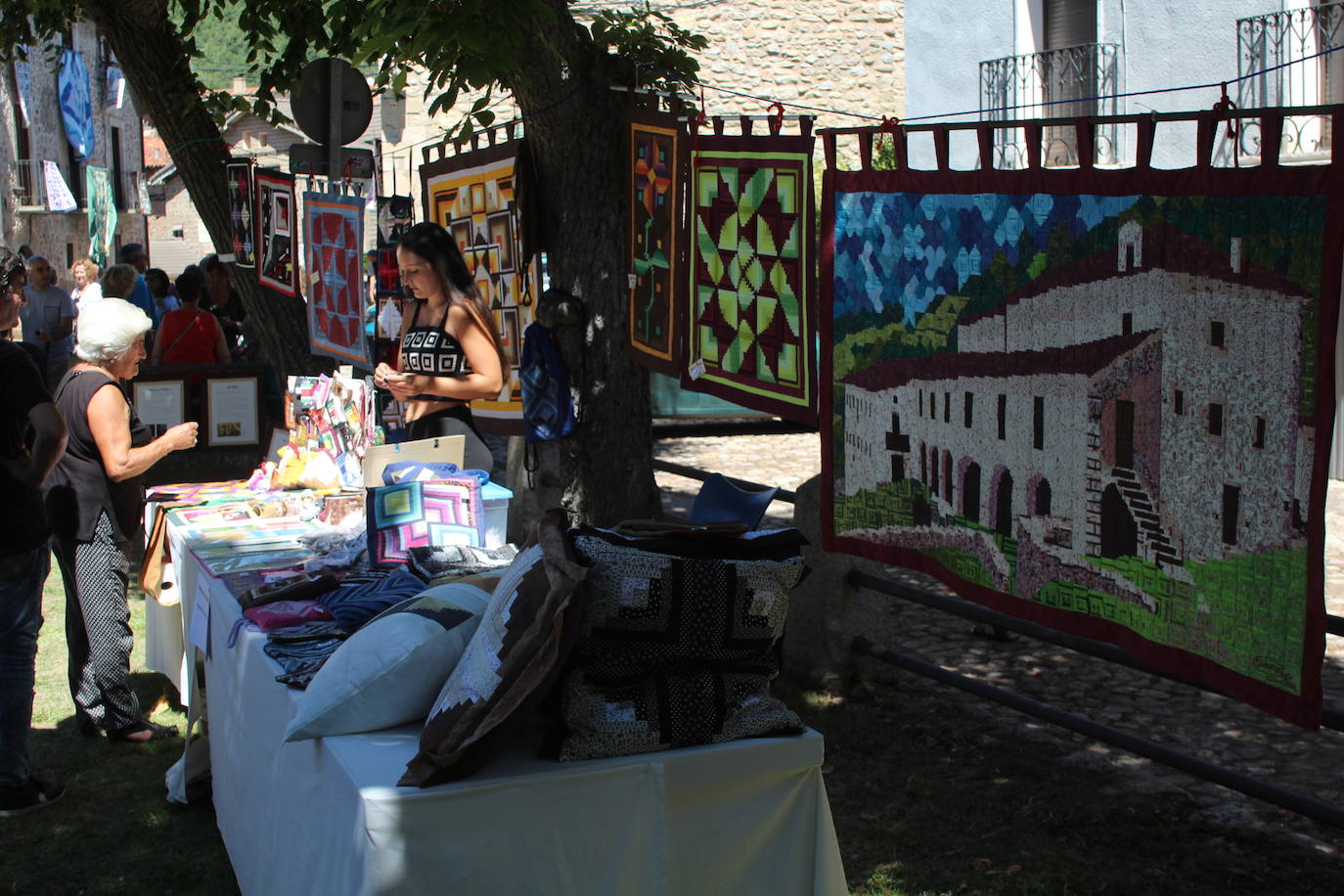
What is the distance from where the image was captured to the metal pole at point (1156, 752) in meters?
3.49

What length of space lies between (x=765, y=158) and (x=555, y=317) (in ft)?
4.60

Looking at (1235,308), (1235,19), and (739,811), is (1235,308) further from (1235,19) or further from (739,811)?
(1235,19)

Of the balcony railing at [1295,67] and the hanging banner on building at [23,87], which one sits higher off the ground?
the hanging banner on building at [23,87]

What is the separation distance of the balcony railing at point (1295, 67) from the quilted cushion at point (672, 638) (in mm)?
8343

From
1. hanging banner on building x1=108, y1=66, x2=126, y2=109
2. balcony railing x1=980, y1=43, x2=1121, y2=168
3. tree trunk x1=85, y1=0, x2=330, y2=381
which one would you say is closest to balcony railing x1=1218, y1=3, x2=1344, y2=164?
balcony railing x1=980, y1=43, x2=1121, y2=168

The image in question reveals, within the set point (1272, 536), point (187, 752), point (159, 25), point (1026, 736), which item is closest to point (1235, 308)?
point (1272, 536)

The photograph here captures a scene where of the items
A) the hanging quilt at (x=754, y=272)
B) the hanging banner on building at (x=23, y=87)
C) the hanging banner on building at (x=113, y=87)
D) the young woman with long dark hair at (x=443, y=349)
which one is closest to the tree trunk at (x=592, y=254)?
the young woman with long dark hair at (x=443, y=349)

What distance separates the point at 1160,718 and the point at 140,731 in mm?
4001

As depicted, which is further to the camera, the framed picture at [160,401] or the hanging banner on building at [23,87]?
the hanging banner on building at [23,87]

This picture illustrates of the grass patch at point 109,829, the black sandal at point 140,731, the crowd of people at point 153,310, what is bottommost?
the grass patch at point 109,829

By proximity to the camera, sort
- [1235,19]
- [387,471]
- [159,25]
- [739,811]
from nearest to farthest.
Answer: [739,811] → [387,471] → [159,25] → [1235,19]

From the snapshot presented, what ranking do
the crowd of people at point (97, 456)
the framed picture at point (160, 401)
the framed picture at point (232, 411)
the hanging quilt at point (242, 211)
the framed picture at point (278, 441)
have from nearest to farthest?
the crowd of people at point (97, 456), the framed picture at point (278, 441), the hanging quilt at point (242, 211), the framed picture at point (160, 401), the framed picture at point (232, 411)

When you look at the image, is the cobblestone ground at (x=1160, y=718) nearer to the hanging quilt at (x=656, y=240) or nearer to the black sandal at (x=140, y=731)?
the hanging quilt at (x=656, y=240)

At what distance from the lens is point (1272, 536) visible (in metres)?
3.11
